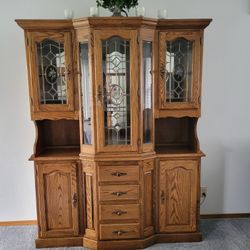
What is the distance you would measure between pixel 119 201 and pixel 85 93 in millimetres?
911

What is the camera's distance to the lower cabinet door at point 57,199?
225 centimetres

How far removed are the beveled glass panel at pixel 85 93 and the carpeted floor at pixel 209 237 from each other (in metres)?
1.00

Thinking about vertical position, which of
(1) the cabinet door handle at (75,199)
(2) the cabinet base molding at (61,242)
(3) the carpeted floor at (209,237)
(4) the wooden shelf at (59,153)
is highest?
(4) the wooden shelf at (59,153)

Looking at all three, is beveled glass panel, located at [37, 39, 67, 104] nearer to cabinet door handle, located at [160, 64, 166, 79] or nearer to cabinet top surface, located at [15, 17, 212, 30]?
cabinet top surface, located at [15, 17, 212, 30]

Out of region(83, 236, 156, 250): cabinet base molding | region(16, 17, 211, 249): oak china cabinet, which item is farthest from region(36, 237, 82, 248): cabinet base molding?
region(83, 236, 156, 250): cabinet base molding

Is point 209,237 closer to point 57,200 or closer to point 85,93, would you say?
point 57,200

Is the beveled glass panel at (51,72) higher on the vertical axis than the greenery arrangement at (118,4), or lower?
lower

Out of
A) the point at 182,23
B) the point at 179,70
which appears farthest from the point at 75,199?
the point at 182,23

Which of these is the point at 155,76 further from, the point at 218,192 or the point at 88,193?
the point at 218,192

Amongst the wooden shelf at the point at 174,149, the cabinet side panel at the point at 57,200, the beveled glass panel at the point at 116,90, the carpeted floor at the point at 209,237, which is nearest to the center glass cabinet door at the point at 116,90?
the beveled glass panel at the point at 116,90

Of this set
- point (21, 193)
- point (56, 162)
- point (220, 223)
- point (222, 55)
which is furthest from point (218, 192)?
point (21, 193)

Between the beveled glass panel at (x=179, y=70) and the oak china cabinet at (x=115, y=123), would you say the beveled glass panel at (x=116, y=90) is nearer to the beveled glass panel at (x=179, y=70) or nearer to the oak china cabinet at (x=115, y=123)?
the oak china cabinet at (x=115, y=123)

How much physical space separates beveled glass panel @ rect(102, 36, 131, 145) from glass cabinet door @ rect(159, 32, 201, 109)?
31cm

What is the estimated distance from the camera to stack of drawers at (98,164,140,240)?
7.17 ft
